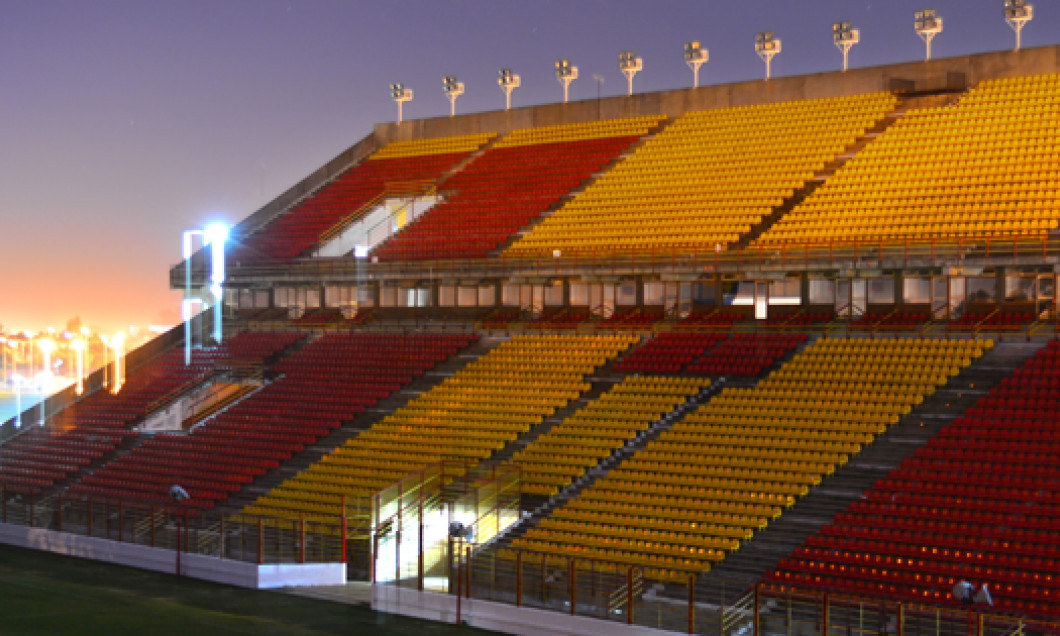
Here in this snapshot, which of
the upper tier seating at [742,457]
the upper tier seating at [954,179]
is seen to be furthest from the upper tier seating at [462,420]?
the upper tier seating at [954,179]

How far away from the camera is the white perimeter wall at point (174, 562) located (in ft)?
81.4

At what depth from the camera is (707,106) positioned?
4631 cm

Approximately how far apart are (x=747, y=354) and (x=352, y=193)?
956 inches

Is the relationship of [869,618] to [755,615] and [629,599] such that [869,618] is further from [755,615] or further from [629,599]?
[629,599]

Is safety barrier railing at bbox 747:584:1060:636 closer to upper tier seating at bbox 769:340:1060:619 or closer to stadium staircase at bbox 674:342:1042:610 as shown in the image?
upper tier seating at bbox 769:340:1060:619

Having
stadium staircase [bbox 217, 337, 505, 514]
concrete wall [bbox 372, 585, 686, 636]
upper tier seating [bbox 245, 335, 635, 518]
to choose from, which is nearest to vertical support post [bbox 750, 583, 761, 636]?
concrete wall [bbox 372, 585, 686, 636]

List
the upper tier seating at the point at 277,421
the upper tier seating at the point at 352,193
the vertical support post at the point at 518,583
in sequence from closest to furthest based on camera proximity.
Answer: the vertical support post at the point at 518,583
the upper tier seating at the point at 277,421
the upper tier seating at the point at 352,193

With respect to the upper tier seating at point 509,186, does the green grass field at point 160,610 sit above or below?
below

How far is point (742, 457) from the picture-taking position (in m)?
26.0

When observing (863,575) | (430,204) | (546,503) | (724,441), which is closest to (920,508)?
(863,575)

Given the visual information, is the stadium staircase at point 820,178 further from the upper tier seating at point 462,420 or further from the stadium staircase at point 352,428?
the stadium staircase at point 352,428

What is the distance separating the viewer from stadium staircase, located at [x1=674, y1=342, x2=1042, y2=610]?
21875mm

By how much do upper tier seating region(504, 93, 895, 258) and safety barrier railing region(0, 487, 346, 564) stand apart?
52.2ft

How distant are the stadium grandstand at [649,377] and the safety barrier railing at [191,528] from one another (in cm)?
8
